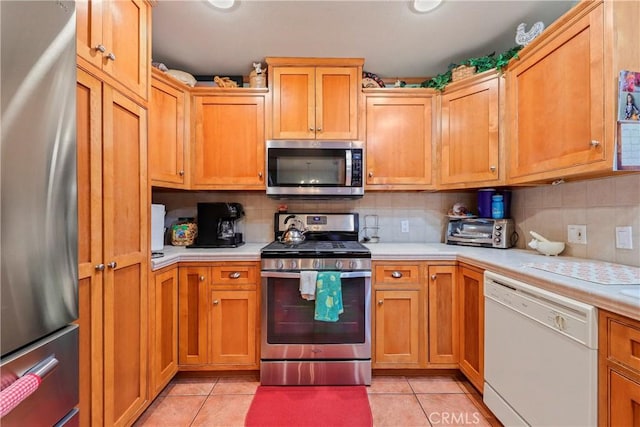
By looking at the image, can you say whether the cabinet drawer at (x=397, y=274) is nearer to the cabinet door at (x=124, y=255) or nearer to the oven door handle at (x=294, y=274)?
the oven door handle at (x=294, y=274)

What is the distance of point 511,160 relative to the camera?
176 cm

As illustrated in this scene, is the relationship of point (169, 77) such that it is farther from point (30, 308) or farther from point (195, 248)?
point (30, 308)

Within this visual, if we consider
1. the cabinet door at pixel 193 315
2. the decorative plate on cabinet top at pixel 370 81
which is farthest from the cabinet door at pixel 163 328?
the decorative plate on cabinet top at pixel 370 81

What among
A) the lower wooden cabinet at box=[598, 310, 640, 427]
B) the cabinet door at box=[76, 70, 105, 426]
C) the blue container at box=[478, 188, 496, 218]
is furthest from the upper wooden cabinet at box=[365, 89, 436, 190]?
the cabinet door at box=[76, 70, 105, 426]

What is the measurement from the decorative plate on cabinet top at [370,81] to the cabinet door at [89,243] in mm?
1754

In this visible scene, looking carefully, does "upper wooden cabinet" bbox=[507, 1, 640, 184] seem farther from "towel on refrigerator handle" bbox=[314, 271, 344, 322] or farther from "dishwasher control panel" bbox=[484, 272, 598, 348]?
"towel on refrigerator handle" bbox=[314, 271, 344, 322]

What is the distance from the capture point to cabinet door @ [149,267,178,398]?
1.54 metres

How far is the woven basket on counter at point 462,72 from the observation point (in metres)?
1.98

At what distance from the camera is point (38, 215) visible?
638 mm

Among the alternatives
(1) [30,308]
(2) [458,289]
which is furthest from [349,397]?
(1) [30,308]

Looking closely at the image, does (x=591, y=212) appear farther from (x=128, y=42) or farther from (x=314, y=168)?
(x=128, y=42)

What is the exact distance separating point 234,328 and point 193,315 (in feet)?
0.96

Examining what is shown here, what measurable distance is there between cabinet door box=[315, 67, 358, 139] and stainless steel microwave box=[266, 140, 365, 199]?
0.11 meters

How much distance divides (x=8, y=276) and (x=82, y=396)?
31.9 inches
